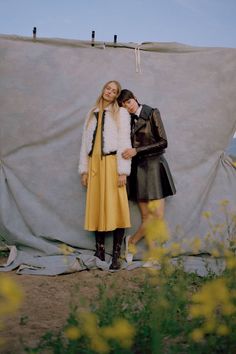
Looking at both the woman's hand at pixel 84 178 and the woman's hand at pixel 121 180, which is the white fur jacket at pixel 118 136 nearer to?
the woman's hand at pixel 121 180

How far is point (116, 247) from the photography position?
3.66 m

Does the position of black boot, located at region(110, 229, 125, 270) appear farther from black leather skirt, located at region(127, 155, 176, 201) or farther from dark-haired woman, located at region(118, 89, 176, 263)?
black leather skirt, located at region(127, 155, 176, 201)

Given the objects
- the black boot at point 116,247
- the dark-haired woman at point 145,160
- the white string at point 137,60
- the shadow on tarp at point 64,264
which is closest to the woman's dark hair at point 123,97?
the dark-haired woman at point 145,160

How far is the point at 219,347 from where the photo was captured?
70.7 inches

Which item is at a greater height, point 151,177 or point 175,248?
point 151,177

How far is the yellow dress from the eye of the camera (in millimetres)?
3568

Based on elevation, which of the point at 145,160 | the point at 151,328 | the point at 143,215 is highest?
the point at 145,160

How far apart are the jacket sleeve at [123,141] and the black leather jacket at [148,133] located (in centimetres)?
14

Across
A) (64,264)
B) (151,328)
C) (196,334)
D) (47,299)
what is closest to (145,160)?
(64,264)

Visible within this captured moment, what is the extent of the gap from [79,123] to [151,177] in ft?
2.55

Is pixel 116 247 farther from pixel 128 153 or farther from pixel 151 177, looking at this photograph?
pixel 128 153

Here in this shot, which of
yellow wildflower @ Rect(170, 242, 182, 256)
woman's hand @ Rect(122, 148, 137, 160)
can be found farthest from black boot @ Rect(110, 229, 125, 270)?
yellow wildflower @ Rect(170, 242, 182, 256)

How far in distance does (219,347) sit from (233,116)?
278cm

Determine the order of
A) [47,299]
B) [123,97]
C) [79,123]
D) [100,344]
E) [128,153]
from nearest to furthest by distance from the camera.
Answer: [100,344]
[47,299]
[128,153]
[123,97]
[79,123]
